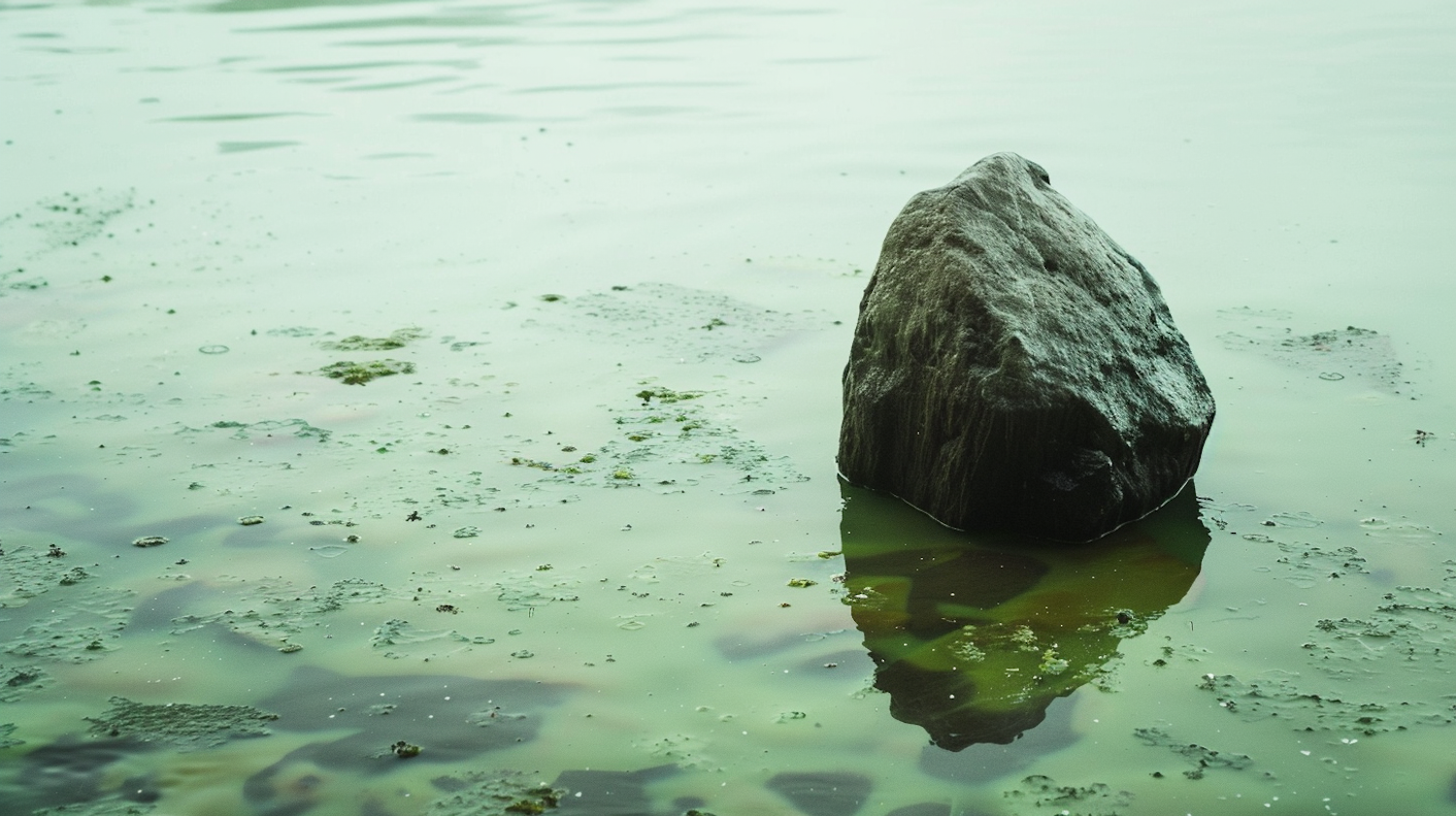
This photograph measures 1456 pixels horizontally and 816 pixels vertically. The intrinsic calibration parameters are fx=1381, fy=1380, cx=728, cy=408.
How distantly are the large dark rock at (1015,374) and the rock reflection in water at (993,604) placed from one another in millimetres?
122

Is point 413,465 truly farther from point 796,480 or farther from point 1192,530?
point 1192,530

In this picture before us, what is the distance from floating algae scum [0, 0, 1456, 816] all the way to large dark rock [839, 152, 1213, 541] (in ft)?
0.54

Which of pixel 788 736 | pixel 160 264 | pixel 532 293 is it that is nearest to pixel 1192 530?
pixel 788 736

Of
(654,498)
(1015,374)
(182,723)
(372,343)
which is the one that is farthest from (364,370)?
(1015,374)

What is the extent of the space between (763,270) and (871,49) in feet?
26.9

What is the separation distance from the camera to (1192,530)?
188 inches

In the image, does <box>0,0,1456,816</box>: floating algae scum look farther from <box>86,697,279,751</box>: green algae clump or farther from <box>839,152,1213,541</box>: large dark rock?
<box>839,152,1213,541</box>: large dark rock

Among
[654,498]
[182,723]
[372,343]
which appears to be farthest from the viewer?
[372,343]

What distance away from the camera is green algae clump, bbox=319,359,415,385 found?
637cm

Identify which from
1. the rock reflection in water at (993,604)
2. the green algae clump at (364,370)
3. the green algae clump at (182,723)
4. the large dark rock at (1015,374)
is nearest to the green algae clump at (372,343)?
the green algae clump at (364,370)

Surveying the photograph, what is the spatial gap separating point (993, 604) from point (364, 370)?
11.2ft

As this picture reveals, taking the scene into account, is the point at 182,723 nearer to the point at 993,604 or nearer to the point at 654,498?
the point at 654,498

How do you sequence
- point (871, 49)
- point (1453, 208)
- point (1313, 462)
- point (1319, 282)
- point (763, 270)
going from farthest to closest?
1. point (871, 49)
2. point (1453, 208)
3. point (763, 270)
4. point (1319, 282)
5. point (1313, 462)

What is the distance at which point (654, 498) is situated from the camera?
5125 millimetres
